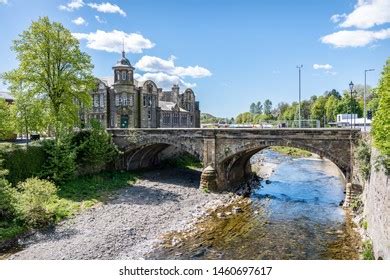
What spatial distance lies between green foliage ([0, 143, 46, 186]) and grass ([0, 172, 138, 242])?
9.82 feet

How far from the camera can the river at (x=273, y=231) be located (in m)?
20.1

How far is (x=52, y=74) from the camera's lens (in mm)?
35344

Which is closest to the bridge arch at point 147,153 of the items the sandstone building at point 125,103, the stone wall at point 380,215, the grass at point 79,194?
the grass at point 79,194

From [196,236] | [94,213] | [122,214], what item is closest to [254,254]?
[196,236]

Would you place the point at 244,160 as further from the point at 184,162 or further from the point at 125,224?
the point at 125,224

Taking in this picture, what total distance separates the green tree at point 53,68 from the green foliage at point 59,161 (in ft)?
5.93

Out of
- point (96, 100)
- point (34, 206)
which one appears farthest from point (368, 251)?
point (96, 100)

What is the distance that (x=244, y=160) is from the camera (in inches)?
1646

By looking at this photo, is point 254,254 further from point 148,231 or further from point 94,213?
point 94,213

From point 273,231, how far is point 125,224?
10.3 m

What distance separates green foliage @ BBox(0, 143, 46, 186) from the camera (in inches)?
1140

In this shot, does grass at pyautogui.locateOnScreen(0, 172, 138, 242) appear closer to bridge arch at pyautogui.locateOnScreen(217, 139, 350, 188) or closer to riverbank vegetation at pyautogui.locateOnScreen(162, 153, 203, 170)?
riverbank vegetation at pyautogui.locateOnScreen(162, 153, 203, 170)

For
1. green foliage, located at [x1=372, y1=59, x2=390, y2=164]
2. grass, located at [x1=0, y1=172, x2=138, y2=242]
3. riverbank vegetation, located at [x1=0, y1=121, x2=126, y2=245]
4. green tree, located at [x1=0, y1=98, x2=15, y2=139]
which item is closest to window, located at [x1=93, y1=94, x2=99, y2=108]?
riverbank vegetation, located at [x1=0, y1=121, x2=126, y2=245]
